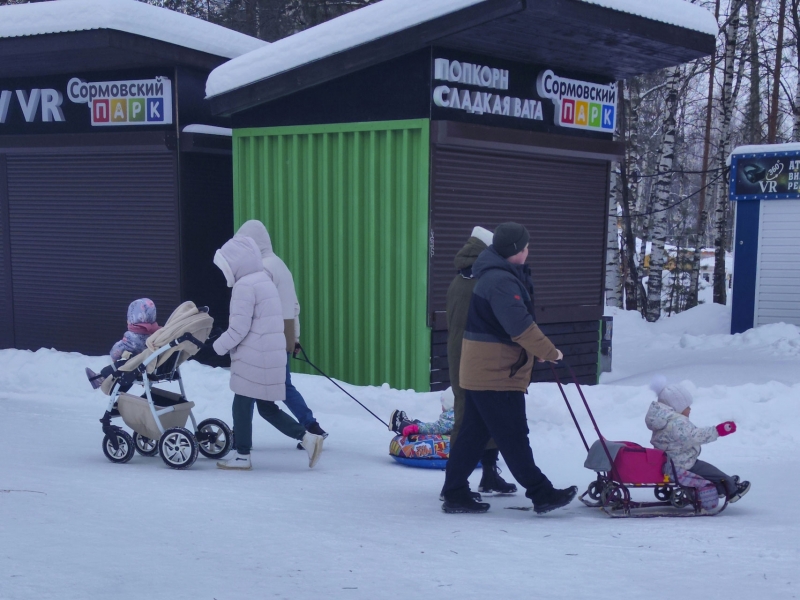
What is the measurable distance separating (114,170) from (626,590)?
9.23 metres

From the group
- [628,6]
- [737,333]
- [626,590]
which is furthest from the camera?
[737,333]

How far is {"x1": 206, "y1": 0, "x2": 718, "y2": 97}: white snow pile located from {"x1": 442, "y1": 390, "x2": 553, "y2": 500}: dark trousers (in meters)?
4.56

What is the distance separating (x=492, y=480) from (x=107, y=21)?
6.89 m

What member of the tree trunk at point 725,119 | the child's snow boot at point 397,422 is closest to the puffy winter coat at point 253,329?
the child's snow boot at point 397,422

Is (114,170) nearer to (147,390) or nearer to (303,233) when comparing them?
(303,233)

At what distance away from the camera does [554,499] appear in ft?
17.5

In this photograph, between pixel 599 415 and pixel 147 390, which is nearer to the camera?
pixel 147 390

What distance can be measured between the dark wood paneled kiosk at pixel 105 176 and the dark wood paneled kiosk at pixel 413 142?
37.9 inches

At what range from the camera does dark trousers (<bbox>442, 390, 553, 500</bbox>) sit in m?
5.28

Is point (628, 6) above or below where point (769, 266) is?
above

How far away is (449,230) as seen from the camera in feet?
30.9

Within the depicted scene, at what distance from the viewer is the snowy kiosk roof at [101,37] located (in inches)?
392

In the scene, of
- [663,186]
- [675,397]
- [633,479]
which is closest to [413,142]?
[675,397]

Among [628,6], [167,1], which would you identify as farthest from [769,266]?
[167,1]
